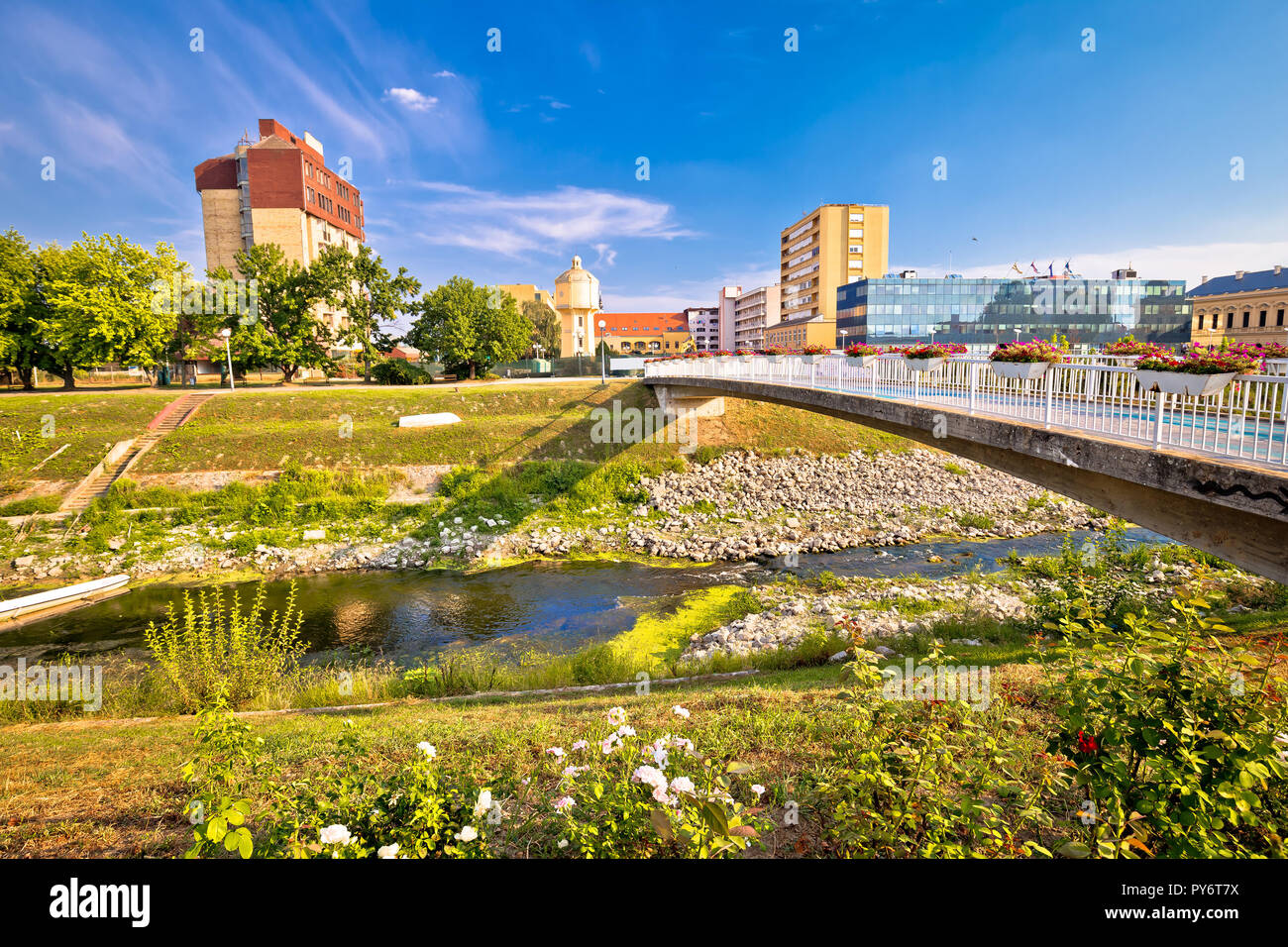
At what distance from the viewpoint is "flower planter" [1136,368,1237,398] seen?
6.45 m

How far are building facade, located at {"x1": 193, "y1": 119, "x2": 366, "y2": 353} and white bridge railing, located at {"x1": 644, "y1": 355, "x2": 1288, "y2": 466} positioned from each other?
164 ft

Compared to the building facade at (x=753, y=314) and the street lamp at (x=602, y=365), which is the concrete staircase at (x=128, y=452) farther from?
the building facade at (x=753, y=314)

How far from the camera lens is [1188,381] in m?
6.75

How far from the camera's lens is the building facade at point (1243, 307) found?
47625 millimetres

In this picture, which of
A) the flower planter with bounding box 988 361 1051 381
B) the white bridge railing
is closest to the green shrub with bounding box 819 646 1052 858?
the white bridge railing

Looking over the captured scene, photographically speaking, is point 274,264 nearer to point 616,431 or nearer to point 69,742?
point 616,431

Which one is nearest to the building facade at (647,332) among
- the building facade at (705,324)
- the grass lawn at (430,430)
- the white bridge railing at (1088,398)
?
the building facade at (705,324)

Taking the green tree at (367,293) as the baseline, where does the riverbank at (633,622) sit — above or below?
below

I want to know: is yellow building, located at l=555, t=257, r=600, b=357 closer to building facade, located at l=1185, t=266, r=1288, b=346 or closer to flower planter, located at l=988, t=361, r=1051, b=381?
building facade, located at l=1185, t=266, r=1288, b=346

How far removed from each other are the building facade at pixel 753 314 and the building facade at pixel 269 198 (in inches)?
2889

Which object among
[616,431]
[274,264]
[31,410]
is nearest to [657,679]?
[616,431]

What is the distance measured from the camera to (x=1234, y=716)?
3.13 meters
